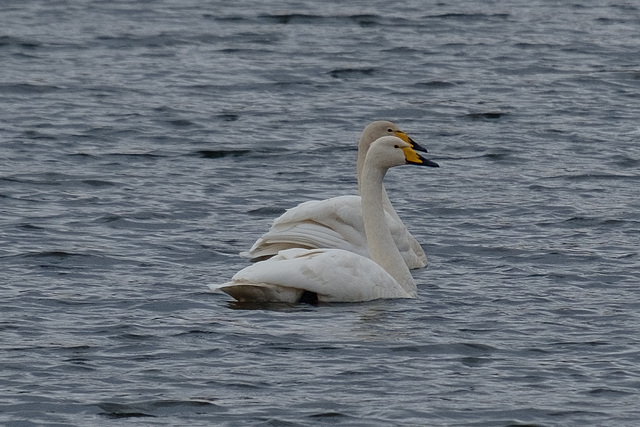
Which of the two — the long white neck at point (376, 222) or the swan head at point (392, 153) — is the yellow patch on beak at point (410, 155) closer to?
the swan head at point (392, 153)

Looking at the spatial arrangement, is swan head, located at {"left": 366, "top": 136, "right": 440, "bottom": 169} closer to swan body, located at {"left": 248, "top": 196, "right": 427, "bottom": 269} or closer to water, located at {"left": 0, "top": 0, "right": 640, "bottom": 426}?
swan body, located at {"left": 248, "top": 196, "right": 427, "bottom": 269}

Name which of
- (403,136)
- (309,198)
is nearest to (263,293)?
(403,136)

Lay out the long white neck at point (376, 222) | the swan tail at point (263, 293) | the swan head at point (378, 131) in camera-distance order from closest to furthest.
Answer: the swan tail at point (263, 293)
the long white neck at point (376, 222)
the swan head at point (378, 131)

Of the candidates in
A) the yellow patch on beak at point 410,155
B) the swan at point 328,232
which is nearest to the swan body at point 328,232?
the swan at point 328,232

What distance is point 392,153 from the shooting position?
38.5 feet

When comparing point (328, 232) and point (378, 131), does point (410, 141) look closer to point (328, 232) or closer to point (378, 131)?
point (378, 131)

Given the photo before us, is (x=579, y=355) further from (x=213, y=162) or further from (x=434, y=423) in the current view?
(x=213, y=162)

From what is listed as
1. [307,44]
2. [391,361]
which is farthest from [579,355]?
[307,44]

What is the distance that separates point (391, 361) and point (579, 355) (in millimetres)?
1119

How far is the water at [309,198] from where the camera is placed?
8.84m

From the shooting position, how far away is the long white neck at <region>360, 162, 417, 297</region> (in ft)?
37.8

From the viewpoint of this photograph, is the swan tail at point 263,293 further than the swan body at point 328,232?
No

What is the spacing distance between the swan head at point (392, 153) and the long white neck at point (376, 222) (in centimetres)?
6

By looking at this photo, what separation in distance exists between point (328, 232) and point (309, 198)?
2.24 m
